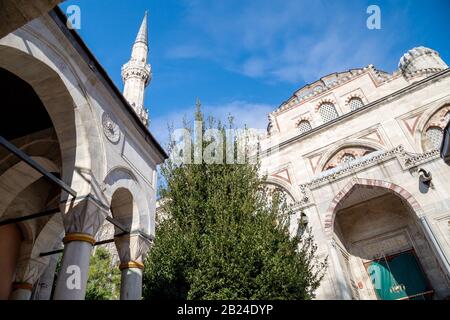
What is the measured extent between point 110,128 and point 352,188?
11604 mm

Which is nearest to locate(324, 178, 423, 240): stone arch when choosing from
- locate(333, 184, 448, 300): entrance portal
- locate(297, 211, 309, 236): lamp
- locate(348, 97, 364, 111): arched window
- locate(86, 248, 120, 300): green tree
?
locate(333, 184, 448, 300): entrance portal

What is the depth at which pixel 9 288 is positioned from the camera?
700 cm

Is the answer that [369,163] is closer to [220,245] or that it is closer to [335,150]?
[335,150]

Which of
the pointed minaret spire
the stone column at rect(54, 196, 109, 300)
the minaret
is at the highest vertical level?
the pointed minaret spire

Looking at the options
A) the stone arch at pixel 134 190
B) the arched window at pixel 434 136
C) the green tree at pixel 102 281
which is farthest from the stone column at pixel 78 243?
the arched window at pixel 434 136

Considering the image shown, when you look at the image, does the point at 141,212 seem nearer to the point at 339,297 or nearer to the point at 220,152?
the point at 220,152

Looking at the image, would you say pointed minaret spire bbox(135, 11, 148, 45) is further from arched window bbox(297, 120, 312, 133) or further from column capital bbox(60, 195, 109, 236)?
column capital bbox(60, 195, 109, 236)

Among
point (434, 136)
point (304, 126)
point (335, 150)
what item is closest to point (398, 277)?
point (335, 150)

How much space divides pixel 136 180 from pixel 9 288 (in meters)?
4.12

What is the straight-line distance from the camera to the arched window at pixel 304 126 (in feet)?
67.9

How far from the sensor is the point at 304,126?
68.7ft

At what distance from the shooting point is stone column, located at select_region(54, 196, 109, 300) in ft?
13.1

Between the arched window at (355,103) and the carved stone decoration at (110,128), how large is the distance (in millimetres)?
17132

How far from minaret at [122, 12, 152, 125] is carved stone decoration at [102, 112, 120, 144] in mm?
19164
